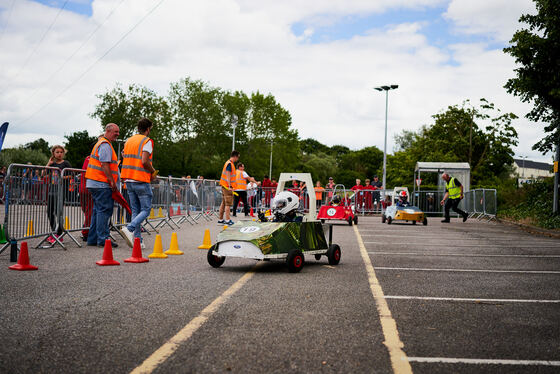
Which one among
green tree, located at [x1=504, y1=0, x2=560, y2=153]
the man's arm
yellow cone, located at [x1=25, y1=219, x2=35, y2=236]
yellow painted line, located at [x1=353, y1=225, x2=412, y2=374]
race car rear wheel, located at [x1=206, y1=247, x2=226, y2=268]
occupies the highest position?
green tree, located at [x1=504, y1=0, x2=560, y2=153]

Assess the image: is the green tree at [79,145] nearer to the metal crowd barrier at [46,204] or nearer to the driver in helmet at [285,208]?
the metal crowd barrier at [46,204]

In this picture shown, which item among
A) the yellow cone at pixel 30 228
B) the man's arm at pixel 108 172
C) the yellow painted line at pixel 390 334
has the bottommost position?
the yellow painted line at pixel 390 334

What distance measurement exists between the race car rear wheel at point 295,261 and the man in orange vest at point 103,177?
12.9ft

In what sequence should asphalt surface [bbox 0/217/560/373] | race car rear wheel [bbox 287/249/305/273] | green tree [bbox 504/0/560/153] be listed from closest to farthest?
asphalt surface [bbox 0/217/560/373], race car rear wheel [bbox 287/249/305/273], green tree [bbox 504/0/560/153]

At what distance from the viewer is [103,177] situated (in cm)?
1082

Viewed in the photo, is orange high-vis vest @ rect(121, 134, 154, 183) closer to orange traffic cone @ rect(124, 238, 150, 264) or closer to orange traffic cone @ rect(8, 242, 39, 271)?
orange traffic cone @ rect(124, 238, 150, 264)

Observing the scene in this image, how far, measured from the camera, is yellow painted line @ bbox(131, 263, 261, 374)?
3756 millimetres

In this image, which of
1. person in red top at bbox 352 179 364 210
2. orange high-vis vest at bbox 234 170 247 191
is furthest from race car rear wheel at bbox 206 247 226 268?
person in red top at bbox 352 179 364 210

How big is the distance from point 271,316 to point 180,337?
1040 mm

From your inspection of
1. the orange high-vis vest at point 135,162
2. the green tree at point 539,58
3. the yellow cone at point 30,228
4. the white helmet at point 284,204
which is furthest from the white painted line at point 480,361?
the green tree at point 539,58

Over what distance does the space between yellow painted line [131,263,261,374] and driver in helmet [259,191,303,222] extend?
2422mm

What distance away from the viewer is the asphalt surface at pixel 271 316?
3.91 m

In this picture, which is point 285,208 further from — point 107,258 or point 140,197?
point 140,197

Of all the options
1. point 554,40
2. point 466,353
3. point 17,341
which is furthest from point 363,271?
point 554,40
